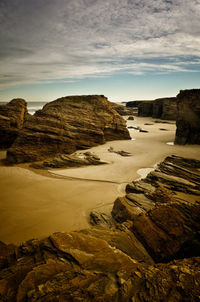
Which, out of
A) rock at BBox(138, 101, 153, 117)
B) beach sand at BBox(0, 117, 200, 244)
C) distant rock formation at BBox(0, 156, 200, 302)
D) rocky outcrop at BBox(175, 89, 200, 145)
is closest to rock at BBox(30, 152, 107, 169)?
beach sand at BBox(0, 117, 200, 244)

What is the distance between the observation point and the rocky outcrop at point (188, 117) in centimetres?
1302

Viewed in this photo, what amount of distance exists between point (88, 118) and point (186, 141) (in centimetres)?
916

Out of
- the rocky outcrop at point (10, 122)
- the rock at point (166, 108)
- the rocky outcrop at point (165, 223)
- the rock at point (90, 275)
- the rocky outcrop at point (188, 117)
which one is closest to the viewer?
the rock at point (90, 275)

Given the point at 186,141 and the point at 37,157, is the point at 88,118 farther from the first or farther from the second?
the point at 186,141

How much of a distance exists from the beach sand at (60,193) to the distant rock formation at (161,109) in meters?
24.0

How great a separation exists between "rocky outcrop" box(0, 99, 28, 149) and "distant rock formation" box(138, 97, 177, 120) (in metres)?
28.2

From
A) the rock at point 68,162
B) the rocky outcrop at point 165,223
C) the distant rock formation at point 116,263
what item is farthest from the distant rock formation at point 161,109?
the distant rock formation at point 116,263

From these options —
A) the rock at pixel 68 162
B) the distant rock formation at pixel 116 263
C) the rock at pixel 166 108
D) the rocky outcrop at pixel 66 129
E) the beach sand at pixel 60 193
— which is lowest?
the beach sand at pixel 60 193

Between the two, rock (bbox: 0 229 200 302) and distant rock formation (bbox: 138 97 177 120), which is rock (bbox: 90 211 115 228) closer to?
rock (bbox: 0 229 200 302)

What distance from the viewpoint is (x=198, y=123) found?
524 inches

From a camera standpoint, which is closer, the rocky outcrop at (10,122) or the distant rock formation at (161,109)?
the rocky outcrop at (10,122)

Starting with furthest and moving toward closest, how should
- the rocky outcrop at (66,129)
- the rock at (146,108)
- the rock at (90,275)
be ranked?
1. the rock at (146,108)
2. the rocky outcrop at (66,129)
3. the rock at (90,275)

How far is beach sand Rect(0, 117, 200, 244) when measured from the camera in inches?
185

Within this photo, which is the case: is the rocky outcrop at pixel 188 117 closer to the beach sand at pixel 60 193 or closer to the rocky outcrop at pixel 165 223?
the beach sand at pixel 60 193
